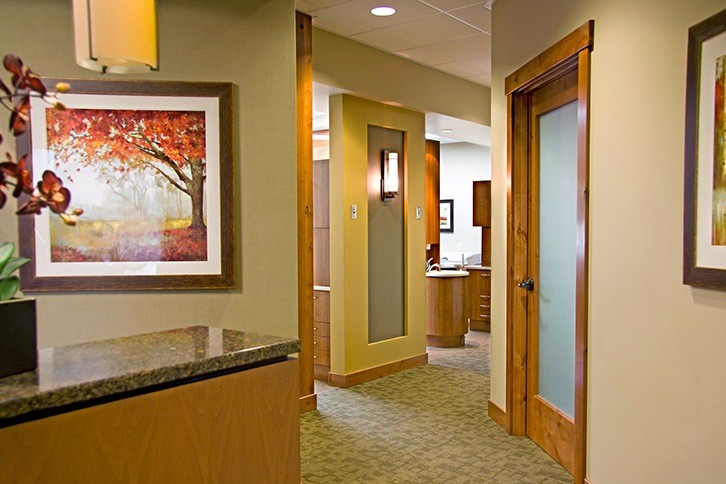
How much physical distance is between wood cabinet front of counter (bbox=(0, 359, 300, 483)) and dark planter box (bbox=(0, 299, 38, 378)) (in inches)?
6.8

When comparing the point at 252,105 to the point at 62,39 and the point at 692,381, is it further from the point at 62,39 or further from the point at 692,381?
the point at 692,381

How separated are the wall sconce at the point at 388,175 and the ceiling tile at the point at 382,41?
3.11ft

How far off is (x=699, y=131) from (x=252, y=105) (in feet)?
6.83

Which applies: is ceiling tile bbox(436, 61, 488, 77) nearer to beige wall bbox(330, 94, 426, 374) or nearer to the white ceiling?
the white ceiling

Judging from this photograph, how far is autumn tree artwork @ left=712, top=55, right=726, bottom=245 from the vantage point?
1.93m

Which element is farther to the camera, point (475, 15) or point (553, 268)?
point (475, 15)

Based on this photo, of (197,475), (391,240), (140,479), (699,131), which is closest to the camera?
(140,479)

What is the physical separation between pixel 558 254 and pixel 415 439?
1.50 m

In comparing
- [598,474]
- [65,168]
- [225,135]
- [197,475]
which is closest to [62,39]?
[65,168]

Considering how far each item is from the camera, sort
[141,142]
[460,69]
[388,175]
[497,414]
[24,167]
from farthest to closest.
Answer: [460,69], [388,175], [497,414], [141,142], [24,167]

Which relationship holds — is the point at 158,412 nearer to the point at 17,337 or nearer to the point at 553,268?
the point at 17,337

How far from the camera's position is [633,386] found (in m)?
2.52

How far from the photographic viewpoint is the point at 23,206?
1.20m

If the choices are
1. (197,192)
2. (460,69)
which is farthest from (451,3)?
(197,192)
